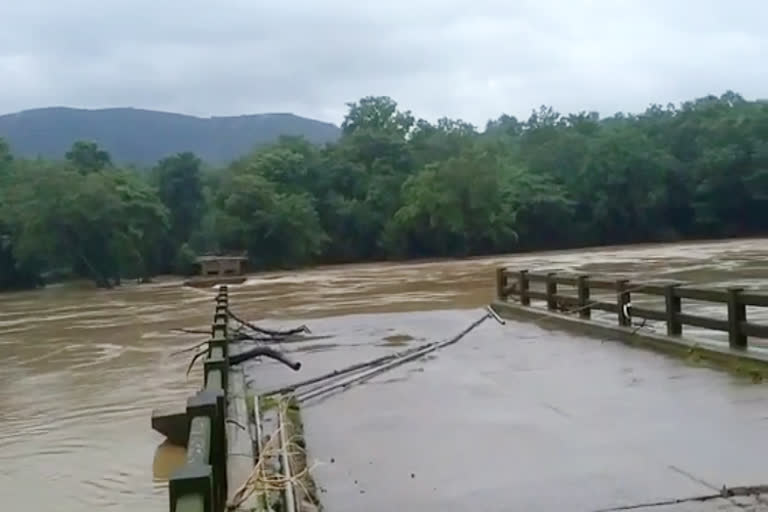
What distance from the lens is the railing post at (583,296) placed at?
1299 cm

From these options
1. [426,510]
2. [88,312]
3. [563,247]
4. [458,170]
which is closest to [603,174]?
[563,247]

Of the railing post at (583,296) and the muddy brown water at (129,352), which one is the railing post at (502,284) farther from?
the railing post at (583,296)

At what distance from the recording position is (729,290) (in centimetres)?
900

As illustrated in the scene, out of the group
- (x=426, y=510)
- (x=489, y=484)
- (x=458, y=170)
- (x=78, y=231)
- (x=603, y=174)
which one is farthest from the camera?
(x=603, y=174)

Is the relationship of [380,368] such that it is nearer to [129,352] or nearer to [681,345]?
[681,345]

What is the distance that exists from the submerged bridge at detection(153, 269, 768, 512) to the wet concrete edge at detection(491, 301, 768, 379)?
3 cm

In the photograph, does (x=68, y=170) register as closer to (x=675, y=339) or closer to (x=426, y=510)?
(x=675, y=339)

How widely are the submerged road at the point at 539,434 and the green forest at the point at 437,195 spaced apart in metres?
43.2

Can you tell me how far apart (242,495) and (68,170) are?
154 feet

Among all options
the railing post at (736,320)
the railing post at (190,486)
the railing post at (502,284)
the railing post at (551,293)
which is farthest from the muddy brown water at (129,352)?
the railing post at (736,320)

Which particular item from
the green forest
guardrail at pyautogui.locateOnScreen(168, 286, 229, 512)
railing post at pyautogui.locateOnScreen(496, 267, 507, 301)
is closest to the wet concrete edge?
railing post at pyautogui.locateOnScreen(496, 267, 507, 301)

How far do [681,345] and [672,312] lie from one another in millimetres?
648

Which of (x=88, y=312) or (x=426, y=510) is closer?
(x=426, y=510)

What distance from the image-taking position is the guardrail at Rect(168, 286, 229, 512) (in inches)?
127
